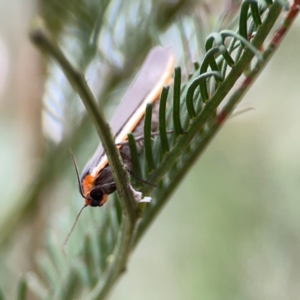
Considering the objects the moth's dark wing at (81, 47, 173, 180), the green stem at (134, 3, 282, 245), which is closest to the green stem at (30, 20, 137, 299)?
the green stem at (134, 3, 282, 245)

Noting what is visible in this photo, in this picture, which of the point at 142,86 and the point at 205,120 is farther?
the point at 142,86

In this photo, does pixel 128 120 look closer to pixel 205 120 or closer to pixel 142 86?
pixel 142 86

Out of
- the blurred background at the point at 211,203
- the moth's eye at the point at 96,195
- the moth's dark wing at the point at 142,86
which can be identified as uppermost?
the moth's dark wing at the point at 142,86

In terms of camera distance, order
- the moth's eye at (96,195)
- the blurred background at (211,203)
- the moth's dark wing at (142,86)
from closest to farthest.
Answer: the moth's eye at (96,195) → the moth's dark wing at (142,86) → the blurred background at (211,203)

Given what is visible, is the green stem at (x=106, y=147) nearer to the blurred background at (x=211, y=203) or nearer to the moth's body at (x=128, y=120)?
the moth's body at (x=128, y=120)

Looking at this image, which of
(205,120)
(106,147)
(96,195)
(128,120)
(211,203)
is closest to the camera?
(106,147)

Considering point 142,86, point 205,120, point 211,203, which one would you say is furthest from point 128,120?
point 211,203

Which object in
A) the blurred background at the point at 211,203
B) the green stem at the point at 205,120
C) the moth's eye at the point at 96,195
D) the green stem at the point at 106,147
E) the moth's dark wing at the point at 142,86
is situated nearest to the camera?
the green stem at the point at 106,147

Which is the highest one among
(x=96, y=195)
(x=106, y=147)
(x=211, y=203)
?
(x=106, y=147)

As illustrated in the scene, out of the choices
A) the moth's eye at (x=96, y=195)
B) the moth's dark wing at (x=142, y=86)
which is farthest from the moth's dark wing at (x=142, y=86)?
the moth's eye at (x=96, y=195)
